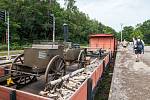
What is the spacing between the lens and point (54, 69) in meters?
8.40

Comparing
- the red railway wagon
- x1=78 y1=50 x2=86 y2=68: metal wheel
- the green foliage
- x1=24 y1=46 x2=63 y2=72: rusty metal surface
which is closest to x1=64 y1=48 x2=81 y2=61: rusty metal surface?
x1=78 y1=50 x2=86 y2=68: metal wheel

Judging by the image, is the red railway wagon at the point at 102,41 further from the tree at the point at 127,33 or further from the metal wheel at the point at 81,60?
the tree at the point at 127,33

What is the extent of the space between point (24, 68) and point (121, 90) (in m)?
3.21

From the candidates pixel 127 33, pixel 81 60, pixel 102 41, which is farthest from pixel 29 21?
pixel 127 33

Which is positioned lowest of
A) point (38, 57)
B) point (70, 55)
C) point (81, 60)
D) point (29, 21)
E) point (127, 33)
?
point (81, 60)

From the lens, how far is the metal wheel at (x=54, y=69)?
783 cm

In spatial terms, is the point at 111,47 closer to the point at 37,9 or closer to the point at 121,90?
the point at 121,90

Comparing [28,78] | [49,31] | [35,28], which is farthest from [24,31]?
[28,78]


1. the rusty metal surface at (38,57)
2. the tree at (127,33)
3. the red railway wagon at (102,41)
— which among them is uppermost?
the tree at (127,33)

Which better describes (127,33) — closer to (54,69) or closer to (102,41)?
(102,41)

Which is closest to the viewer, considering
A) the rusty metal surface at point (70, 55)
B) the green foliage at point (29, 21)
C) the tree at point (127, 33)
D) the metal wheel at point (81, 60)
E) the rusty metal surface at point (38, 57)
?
the rusty metal surface at point (38, 57)

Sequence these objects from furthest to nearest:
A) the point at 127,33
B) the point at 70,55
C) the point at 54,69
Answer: the point at 127,33
the point at 70,55
the point at 54,69

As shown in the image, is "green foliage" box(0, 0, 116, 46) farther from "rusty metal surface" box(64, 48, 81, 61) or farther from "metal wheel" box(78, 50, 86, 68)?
"rusty metal surface" box(64, 48, 81, 61)

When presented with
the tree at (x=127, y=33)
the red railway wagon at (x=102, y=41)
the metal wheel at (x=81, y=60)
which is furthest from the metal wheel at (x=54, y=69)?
the tree at (x=127, y=33)
